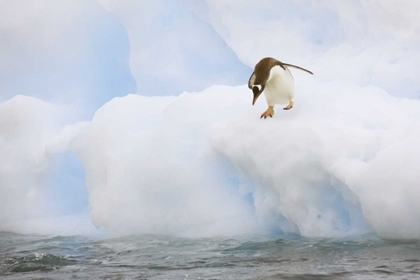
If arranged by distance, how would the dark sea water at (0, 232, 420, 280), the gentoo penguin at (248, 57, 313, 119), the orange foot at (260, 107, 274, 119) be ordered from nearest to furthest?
the dark sea water at (0, 232, 420, 280) → the gentoo penguin at (248, 57, 313, 119) → the orange foot at (260, 107, 274, 119)

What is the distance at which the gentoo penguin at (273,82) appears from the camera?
338 centimetres

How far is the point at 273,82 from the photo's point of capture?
3.49m

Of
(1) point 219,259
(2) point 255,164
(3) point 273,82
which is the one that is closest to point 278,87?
(3) point 273,82

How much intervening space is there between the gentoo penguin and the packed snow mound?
83 mm

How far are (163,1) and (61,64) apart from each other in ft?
3.94

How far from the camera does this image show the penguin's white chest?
3477 millimetres

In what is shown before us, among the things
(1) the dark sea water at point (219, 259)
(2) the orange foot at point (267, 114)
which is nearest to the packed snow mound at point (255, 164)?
(2) the orange foot at point (267, 114)

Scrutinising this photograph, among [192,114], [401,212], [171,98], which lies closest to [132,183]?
[192,114]

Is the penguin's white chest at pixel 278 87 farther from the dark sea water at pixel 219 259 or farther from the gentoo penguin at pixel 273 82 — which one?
the dark sea water at pixel 219 259

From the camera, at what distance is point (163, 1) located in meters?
5.66

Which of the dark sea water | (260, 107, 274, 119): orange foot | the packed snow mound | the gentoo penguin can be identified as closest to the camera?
the dark sea water

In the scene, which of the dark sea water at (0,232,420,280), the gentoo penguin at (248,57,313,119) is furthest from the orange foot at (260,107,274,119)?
the dark sea water at (0,232,420,280)

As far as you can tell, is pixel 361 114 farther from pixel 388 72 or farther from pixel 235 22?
pixel 235 22

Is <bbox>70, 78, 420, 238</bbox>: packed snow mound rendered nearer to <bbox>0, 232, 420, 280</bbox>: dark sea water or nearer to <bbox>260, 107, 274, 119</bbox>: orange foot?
<bbox>260, 107, 274, 119</bbox>: orange foot
